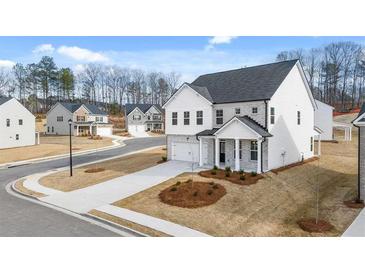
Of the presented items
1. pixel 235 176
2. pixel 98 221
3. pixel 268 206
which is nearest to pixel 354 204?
pixel 268 206

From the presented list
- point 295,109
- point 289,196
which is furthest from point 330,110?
point 289,196

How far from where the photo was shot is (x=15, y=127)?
146 feet

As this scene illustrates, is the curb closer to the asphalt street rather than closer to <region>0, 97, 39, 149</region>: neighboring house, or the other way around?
the asphalt street

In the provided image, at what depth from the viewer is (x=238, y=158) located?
20516 mm

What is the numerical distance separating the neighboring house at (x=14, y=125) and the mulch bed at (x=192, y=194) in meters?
36.8

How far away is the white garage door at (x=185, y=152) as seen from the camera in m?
24.7

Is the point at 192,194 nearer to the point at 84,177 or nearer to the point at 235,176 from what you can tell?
the point at 235,176

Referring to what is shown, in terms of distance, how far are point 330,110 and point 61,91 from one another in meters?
68.1

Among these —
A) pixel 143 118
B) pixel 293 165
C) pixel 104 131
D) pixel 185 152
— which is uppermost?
pixel 143 118

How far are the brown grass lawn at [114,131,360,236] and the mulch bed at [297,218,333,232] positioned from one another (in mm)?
254

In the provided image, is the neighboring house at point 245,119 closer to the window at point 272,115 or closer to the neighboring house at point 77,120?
the window at point 272,115

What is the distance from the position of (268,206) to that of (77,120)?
181 feet

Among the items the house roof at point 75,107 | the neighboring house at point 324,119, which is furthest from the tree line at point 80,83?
the neighboring house at point 324,119

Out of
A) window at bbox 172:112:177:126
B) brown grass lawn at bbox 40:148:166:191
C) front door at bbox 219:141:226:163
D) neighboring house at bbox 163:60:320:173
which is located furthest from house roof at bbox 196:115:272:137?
brown grass lawn at bbox 40:148:166:191
